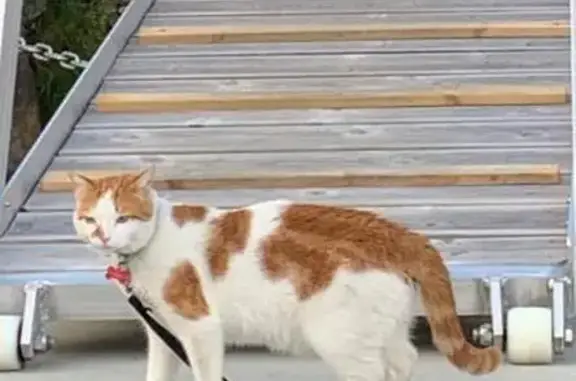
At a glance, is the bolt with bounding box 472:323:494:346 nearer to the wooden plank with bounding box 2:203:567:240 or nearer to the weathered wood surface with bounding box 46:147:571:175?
the wooden plank with bounding box 2:203:567:240

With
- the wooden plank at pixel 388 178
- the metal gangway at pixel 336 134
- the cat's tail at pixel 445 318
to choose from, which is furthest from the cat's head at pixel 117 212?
the wooden plank at pixel 388 178

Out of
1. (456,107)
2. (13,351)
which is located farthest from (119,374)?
(456,107)

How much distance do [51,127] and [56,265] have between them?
0.65m

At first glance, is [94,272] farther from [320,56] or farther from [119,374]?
[320,56]

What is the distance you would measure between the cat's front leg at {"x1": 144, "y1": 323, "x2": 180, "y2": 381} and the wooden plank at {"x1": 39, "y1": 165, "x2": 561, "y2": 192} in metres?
0.92

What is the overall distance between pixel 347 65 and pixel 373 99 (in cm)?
26

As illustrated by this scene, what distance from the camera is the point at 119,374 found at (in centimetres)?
251

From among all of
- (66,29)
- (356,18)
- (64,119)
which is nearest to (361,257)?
(64,119)

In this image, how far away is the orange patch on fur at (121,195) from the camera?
1.97 m

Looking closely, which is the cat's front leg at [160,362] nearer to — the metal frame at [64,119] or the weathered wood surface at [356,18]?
the metal frame at [64,119]

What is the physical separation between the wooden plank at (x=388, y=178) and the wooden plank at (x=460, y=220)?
0.39 feet

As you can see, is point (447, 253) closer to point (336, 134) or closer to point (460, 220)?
point (460, 220)

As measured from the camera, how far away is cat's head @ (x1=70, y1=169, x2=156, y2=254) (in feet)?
6.39

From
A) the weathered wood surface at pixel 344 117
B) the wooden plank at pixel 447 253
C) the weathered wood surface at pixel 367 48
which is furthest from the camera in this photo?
the weathered wood surface at pixel 367 48
